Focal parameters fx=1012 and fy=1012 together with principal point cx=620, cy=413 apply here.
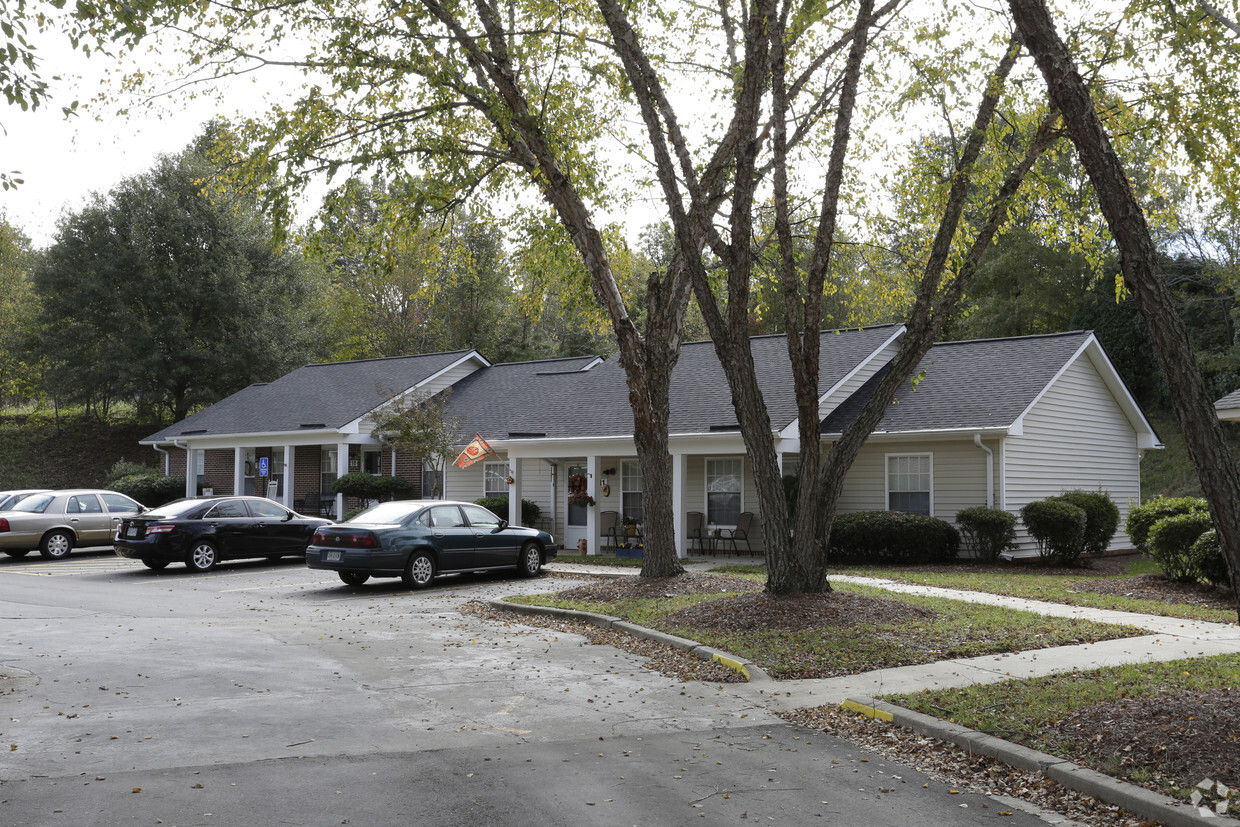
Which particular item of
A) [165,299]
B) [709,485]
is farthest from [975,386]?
[165,299]

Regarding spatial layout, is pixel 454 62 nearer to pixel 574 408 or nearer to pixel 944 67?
pixel 944 67

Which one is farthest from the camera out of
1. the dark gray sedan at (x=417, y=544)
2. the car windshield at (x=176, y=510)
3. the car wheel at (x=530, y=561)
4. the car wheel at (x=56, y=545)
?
the car wheel at (x=56, y=545)

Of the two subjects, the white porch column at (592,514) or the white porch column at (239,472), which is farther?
the white porch column at (239,472)

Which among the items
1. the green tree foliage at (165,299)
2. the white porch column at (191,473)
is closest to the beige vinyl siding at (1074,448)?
the white porch column at (191,473)

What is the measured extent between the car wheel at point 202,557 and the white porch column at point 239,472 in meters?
13.5

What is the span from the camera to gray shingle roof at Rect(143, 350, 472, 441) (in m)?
31.2

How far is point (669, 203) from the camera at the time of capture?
502 inches

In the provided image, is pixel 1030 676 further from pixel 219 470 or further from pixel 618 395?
pixel 219 470

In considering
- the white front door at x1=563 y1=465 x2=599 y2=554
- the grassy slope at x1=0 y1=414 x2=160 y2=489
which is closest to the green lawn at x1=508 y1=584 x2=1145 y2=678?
the white front door at x1=563 y1=465 x2=599 y2=554

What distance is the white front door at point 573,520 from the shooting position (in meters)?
25.4

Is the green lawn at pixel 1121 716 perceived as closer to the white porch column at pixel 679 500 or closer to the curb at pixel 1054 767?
the curb at pixel 1054 767

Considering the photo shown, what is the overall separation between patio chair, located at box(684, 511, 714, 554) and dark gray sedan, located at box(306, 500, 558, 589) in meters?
6.12

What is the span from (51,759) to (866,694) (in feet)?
18.9

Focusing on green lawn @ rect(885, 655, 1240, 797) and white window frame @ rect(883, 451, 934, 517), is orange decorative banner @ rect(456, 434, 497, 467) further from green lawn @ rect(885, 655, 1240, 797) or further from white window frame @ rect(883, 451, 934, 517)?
green lawn @ rect(885, 655, 1240, 797)
